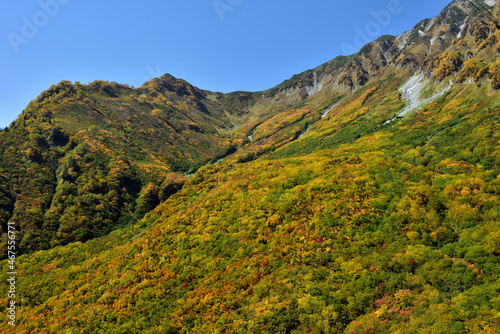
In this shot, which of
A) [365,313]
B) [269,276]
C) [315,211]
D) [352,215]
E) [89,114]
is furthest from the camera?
[89,114]

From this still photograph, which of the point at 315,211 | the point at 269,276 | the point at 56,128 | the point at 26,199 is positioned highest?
the point at 56,128

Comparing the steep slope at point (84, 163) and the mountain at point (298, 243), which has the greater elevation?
the steep slope at point (84, 163)

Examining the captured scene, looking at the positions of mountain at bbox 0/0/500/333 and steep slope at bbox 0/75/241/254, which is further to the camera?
steep slope at bbox 0/75/241/254

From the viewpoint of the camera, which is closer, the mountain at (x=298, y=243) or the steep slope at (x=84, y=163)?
the mountain at (x=298, y=243)

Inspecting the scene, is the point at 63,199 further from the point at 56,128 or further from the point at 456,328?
the point at 456,328

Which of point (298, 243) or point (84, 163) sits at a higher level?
point (84, 163)

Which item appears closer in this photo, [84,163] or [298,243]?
[298,243]

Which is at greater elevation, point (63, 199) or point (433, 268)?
point (63, 199)

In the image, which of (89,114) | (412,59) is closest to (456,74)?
Result: (412,59)

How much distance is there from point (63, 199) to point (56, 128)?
4900 centimetres

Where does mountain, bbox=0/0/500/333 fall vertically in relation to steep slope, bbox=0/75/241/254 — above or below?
below

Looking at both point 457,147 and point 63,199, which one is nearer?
point 457,147

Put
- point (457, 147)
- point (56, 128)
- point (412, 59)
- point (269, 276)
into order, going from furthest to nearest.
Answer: point (412, 59)
point (56, 128)
point (457, 147)
point (269, 276)

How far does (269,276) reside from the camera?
2495 cm
